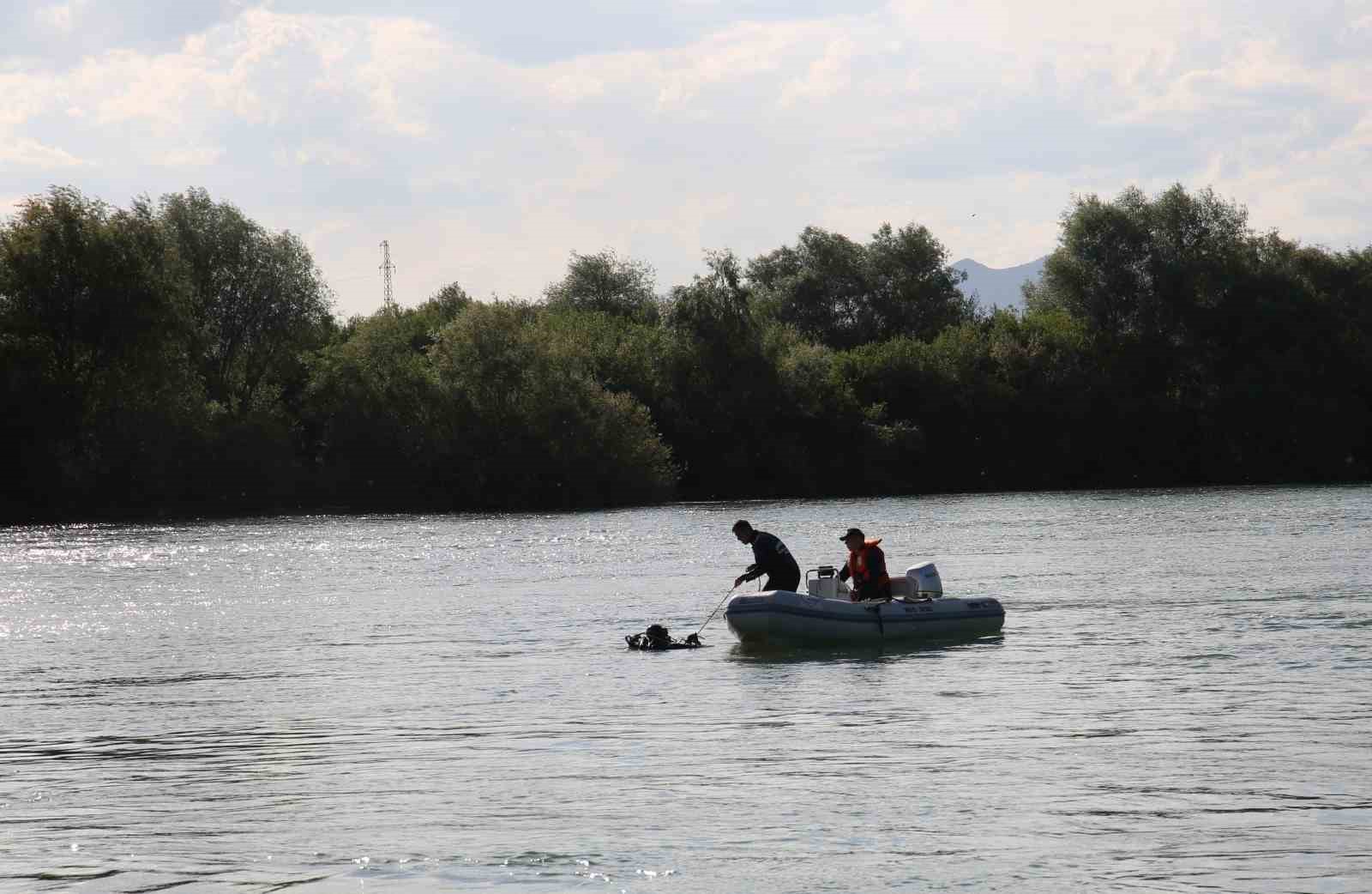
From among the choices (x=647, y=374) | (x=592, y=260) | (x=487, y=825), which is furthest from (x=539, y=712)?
(x=592, y=260)

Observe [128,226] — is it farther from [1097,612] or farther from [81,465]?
[1097,612]

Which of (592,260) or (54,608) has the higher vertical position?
(592,260)

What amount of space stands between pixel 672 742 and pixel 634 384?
2185 inches

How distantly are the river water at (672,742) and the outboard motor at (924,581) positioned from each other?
3.25 ft

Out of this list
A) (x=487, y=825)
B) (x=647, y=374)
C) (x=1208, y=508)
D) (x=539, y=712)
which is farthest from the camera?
(x=647, y=374)

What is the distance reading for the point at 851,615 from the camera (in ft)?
69.0

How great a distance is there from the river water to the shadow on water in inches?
5.2

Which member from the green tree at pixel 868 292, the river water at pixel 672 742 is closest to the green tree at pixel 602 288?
the green tree at pixel 868 292

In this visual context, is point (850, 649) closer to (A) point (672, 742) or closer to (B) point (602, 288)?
(A) point (672, 742)

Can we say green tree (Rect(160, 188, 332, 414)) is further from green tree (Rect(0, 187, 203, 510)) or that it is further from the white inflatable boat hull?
the white inflatable boat hull

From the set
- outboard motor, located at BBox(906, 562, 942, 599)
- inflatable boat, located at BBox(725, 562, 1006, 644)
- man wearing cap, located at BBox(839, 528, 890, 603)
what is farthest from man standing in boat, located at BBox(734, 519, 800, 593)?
outboard motor, located at BBox(906, 562, 942, 599)

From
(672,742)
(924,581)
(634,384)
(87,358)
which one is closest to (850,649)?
(924,581)

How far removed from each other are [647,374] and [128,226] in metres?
20.8

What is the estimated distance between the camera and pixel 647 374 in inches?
2761
